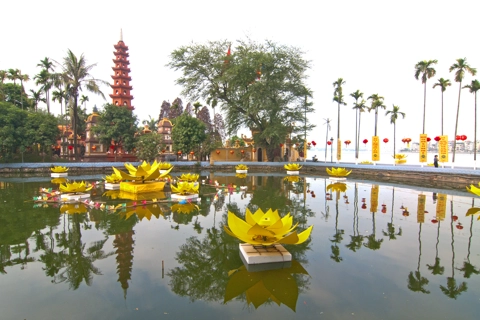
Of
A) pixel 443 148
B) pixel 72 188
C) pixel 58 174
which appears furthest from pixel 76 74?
pixel 443 148

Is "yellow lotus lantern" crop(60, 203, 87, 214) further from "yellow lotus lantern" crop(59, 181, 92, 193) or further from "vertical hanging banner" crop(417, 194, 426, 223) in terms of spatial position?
"vertical hanging banner" crop(417, 194, 426, 223)

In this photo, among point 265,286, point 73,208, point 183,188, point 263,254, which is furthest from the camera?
point 183,188

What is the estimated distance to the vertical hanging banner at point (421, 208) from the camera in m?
8.90

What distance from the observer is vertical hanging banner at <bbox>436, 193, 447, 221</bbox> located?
9.30m

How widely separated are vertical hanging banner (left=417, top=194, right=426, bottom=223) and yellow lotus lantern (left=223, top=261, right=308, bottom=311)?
218 inches

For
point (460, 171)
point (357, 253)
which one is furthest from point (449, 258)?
point (460, 171)

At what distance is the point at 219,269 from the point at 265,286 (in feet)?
3.22

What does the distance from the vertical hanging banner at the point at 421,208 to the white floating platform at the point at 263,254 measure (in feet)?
17.7

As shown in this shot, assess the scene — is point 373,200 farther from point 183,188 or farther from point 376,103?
point 376,103

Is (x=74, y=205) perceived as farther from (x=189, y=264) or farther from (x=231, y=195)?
(x=189, y=264)

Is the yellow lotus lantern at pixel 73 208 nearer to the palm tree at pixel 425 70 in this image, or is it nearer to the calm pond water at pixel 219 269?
the calm pond water at pixel 219 269

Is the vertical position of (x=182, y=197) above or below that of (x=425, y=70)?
below

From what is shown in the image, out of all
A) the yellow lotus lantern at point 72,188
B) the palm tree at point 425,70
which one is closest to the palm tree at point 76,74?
the yellow lotus lantern at point 72,188

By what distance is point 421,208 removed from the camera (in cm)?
1059
